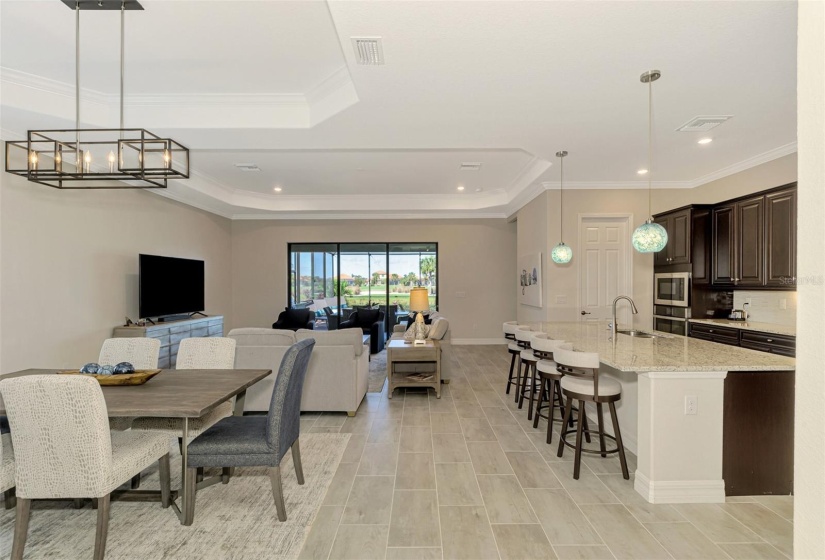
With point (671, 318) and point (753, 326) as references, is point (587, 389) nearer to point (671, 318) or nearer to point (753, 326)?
point (753, 326)

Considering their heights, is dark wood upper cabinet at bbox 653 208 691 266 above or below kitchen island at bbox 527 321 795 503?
above

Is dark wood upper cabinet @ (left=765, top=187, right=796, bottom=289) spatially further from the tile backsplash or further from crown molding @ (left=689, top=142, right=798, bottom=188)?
crown molding @ (left=689, top=142, right=798, bottom=188)

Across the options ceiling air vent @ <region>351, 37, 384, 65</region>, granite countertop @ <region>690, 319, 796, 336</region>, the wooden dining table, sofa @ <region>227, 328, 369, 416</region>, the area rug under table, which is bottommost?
the area rug under table

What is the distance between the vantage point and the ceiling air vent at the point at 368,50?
8.11 ft

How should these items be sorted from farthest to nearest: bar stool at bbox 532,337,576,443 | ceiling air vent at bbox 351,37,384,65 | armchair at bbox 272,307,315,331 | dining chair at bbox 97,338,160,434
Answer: armchair at bbox 272,307,315,331, bar stool at bbox 532,337,576,443, dining chair at bbox 97,338,160,434, ceiling air vent at bbox 351,37,384,65

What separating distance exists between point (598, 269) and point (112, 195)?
7.21 meters

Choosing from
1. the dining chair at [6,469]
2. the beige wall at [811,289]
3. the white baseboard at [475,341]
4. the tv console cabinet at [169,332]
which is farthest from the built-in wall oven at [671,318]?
the tv console cabinet at [169,332]

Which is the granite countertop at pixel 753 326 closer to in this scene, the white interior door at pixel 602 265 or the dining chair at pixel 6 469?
the white interior door at pixel 602 265

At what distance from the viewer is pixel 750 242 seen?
4.61 meters

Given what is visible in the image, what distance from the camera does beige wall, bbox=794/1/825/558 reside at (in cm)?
81

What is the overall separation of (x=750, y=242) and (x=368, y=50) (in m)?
4.87

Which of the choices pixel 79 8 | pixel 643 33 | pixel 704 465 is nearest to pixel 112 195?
pixel 79 8

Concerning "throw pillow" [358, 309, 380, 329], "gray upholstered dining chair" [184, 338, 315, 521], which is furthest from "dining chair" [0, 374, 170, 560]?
"throw pillow" [358, 309, 380, 329]

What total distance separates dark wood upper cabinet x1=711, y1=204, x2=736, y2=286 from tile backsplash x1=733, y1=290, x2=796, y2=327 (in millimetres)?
343
